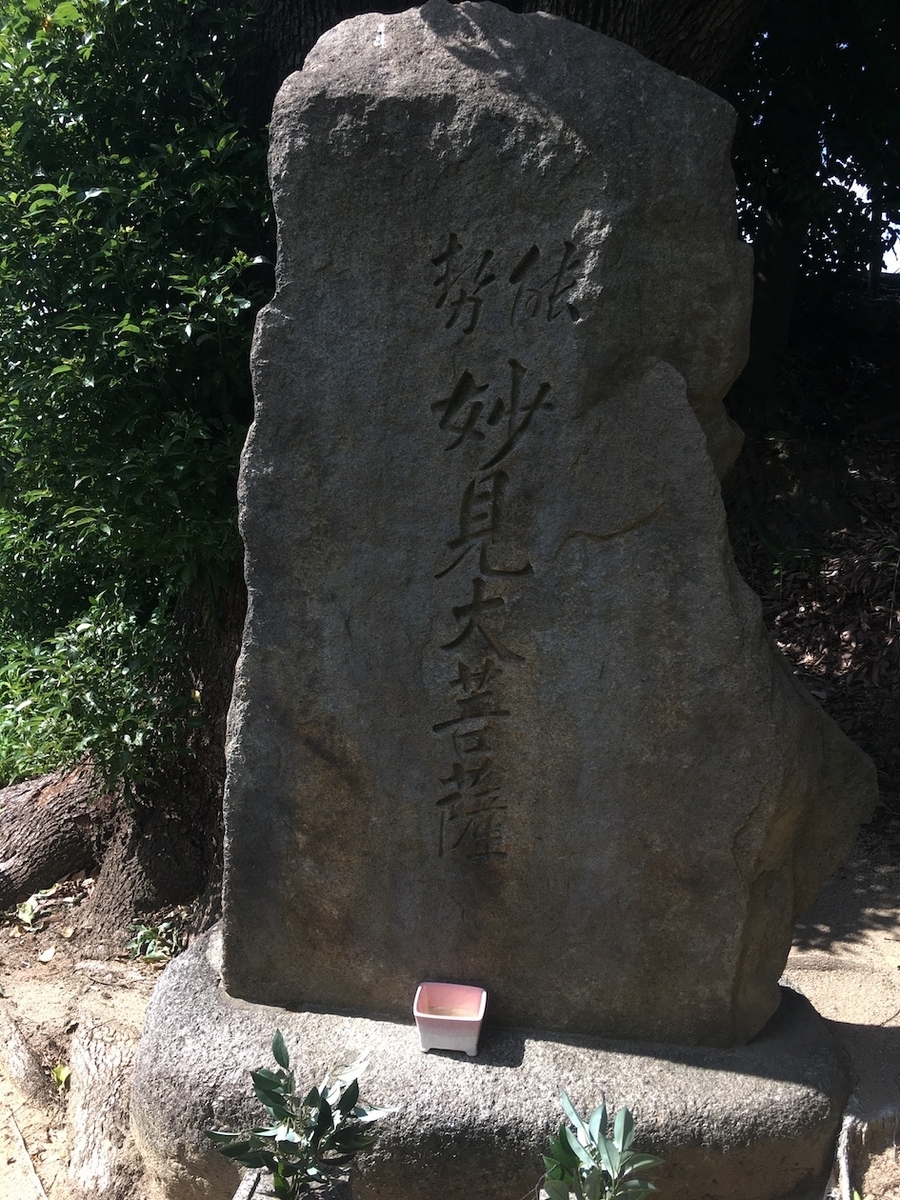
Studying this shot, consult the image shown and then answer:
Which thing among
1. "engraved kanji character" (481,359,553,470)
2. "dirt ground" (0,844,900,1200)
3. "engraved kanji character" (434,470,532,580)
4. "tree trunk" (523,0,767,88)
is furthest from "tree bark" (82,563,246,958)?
"tree trunk" (523,0,767,88)

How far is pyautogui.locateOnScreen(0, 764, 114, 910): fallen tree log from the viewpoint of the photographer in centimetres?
457

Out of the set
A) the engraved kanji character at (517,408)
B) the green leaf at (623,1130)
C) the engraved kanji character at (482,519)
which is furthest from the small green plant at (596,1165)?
the engraved kanji character at (517,408)

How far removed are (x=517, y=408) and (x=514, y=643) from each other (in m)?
0.54

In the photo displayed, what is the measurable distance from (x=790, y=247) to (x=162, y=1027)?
6249 millimetres

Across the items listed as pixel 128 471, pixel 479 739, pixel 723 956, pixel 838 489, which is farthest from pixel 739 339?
pixel 838 489

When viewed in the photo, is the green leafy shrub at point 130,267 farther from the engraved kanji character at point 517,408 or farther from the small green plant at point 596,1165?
the small green plant at point 596,1165

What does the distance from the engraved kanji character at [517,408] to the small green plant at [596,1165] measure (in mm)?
1404

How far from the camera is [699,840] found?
2572 mm

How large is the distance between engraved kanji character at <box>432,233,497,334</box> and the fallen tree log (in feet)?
9.28

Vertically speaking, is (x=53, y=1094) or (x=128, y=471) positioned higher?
(x=128, y=471)

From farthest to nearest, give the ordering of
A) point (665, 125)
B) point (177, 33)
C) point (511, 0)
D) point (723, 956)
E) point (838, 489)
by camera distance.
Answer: point (838, 489), point (511, 0), point (177, 33), point (723, 956), point (665, 125)

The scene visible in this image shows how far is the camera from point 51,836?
4637 mm

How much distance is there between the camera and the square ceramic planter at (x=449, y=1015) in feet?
8.53

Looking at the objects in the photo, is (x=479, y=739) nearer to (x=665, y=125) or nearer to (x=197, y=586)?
(x=665, y=125)
